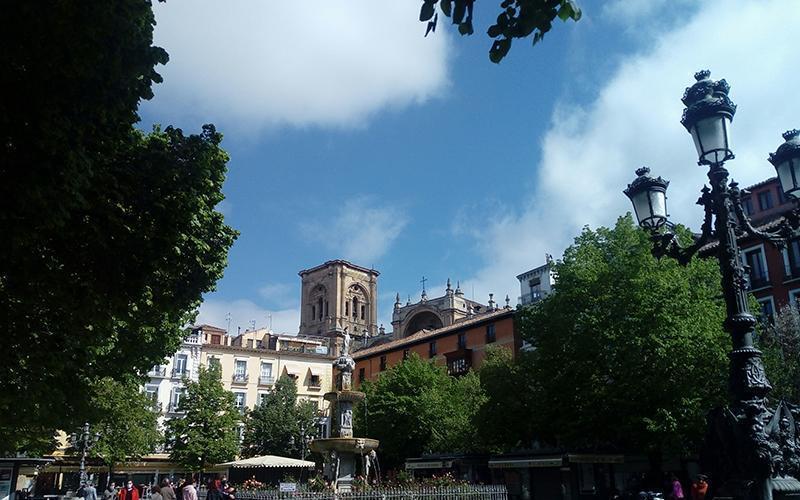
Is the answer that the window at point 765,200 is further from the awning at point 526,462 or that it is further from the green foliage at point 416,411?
the awning at point 526,462

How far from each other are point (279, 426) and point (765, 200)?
3330cm

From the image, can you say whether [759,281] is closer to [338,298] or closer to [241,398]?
[241,398]

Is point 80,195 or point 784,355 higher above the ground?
point 784,355

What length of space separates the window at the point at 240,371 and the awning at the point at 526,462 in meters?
27.4

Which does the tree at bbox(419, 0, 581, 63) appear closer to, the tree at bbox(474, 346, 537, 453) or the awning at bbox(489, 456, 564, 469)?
the tree at bbox(474, 346, 537, 453)

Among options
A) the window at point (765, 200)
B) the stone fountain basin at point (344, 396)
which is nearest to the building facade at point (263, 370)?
the stone fountain basin at point (344, 396)

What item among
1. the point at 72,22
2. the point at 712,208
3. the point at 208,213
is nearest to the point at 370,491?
the point at 208,213

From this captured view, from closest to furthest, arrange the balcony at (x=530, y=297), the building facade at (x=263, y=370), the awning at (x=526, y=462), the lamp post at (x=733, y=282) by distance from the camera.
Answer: the lamp post at (x=733, y=282) < the awning at (x=526, y=462) < the balcony at (x=530, y=297) < the building facade at (x=263, y=370)

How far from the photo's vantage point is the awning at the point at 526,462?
98.1 feet

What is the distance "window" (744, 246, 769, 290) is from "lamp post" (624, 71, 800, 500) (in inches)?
1132

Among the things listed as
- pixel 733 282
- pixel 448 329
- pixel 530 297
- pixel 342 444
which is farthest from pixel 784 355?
pixel 448 329

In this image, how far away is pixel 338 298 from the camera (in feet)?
340

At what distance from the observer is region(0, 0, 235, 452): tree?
23.5 feet

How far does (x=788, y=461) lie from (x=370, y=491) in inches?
539
